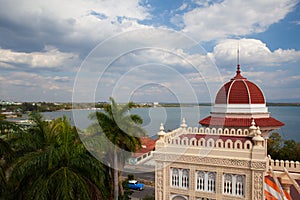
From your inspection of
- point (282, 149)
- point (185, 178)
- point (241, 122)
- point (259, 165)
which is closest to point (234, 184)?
point (259, 165)

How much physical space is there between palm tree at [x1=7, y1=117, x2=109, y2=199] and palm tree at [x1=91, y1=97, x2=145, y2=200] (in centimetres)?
476

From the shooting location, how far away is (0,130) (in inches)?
428

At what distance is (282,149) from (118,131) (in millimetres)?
18822

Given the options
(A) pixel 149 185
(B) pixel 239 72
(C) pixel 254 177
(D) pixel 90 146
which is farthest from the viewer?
(A) pixel 149 185

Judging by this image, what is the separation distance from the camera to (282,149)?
25734 millimetres

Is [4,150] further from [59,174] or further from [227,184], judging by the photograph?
[227,184]

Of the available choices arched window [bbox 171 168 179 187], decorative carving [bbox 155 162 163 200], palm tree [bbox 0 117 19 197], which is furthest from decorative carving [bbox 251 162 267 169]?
palm tree [bbox 0 117 19 197]

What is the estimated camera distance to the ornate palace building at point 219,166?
9.78m

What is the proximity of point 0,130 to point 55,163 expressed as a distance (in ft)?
9.93

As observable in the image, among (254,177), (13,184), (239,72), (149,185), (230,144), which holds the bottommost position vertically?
(149,185)

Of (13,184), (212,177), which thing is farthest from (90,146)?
(212,177)

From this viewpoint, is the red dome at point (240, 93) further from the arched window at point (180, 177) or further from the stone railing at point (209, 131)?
the arched window at point (180, 177)

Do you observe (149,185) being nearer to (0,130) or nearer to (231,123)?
(231,123)

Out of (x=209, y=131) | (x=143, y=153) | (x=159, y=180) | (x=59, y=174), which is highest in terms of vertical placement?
(x=209, y=131)
